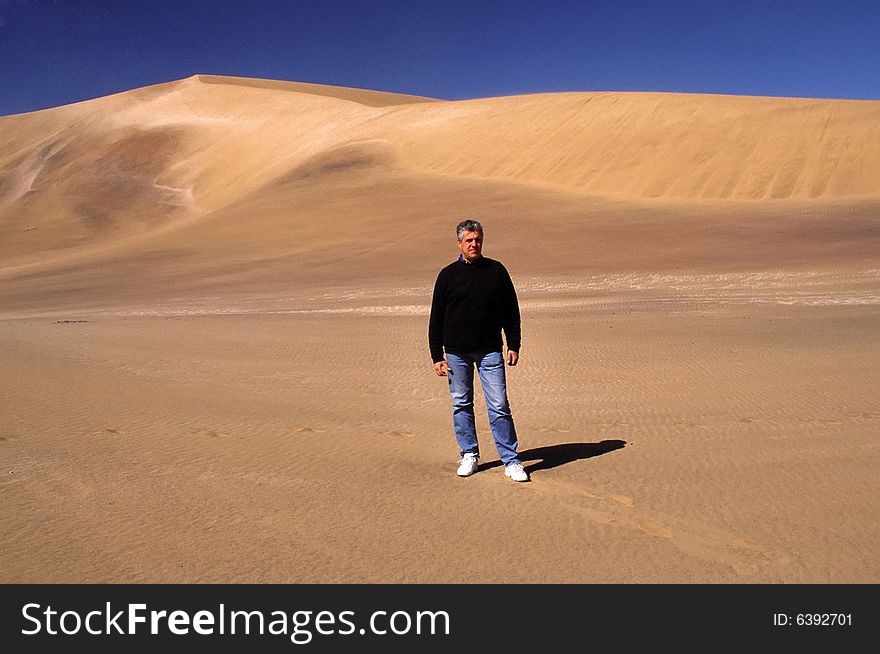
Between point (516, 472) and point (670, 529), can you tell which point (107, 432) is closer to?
point (516, 472)

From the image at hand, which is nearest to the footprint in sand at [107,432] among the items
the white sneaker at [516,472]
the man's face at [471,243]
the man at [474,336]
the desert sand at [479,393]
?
the desert sand at [479,393]

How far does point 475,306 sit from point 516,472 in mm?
1148

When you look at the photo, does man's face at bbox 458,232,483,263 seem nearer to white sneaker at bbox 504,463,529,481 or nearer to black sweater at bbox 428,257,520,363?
black sweater at bbox 428,257,520,363

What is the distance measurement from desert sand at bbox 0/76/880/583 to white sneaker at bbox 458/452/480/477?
0.37 ft

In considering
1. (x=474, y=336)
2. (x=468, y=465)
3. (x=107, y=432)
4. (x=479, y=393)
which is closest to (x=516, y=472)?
(x=468, y=465)

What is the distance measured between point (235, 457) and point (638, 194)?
30579mm

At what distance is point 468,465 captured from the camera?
5.66 metres

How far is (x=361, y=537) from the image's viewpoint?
4.49 meters

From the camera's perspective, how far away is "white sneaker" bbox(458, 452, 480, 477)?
5.65 meters

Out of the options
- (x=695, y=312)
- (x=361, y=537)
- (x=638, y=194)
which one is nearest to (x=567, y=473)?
(x=361, y=537)

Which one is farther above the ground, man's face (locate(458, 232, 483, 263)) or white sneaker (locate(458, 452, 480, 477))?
man's face (locate(458, 232, 483, 263))

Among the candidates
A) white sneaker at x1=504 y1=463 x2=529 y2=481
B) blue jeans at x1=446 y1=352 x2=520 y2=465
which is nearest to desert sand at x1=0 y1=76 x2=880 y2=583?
white sneaker at x1=504 y1=463 x2=529 y2=481

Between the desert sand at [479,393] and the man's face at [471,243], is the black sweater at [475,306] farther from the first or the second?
the desert sand at [479,393]

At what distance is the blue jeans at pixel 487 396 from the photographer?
5527 millimetres
